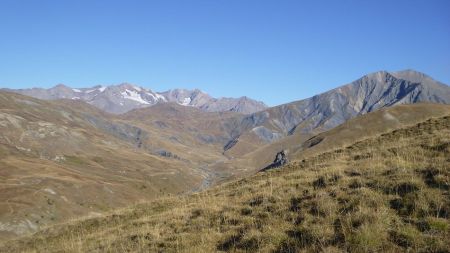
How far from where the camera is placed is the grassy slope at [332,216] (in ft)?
33.0

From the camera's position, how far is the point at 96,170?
193m

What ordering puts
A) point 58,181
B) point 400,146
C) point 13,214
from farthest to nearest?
point 58,181 → point 13,214 → point 400,146

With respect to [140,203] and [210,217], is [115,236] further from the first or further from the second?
[140,203]

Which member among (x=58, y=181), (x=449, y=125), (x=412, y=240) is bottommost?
(x=412, y=240)

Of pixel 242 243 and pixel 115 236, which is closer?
pixel 242 243

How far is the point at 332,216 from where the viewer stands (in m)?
11.6

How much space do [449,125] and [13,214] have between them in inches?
3139

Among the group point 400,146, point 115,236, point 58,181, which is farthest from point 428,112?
point 115,236

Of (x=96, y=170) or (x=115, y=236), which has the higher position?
(x=96, y=170)

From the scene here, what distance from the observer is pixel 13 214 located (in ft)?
270

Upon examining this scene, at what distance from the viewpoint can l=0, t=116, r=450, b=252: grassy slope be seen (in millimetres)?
10062

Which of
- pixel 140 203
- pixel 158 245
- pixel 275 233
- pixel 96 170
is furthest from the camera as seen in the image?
pixel 96 170

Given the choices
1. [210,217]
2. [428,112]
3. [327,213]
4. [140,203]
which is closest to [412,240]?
[327,213]

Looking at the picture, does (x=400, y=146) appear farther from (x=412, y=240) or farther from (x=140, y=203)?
(x=140, y=203)
